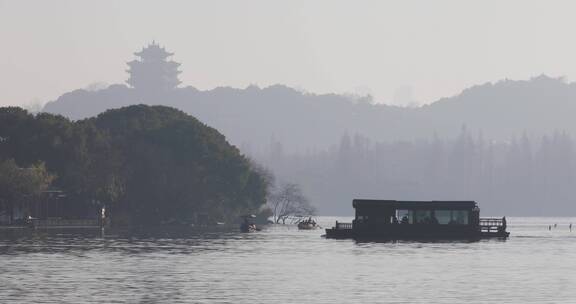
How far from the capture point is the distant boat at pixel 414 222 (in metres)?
154

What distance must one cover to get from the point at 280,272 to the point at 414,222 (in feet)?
217

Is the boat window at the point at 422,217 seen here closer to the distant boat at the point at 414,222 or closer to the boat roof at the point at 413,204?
the distant boat at the point at 414,222

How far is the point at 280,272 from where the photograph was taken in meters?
91.4

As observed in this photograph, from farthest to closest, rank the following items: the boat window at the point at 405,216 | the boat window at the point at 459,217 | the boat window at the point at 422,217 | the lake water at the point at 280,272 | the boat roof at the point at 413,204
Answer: the boat window at the point at 459,217 < the boat roof at the point at 413,204 < the boat window at the point at 422,217 < the boat window at the point at 405,216 < the lake water at the point at 280,272

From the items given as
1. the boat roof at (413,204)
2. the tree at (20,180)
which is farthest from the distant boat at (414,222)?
the tree at (20,180)

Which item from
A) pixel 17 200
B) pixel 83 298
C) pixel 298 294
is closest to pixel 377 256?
pixel 298 294

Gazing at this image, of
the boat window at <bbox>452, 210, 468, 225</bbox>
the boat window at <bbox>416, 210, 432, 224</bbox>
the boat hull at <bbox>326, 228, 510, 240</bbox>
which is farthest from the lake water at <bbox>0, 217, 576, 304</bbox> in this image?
the boat window at <bbox>452, 210, 468, 225</bbox>

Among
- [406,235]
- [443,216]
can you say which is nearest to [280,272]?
[406,235]

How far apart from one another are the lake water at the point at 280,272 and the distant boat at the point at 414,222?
13474 mm

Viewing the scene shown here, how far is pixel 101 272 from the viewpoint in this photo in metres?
89.6

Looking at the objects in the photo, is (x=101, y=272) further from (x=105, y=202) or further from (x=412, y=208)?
(x=105, y=202)

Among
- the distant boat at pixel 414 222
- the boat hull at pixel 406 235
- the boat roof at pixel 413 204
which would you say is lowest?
the boat hull at pixel 406 235

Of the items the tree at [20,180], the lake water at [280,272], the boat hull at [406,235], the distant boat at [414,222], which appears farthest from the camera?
the tree at [20,180]

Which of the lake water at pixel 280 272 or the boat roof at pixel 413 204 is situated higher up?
the boat roof at pixel 413 204
